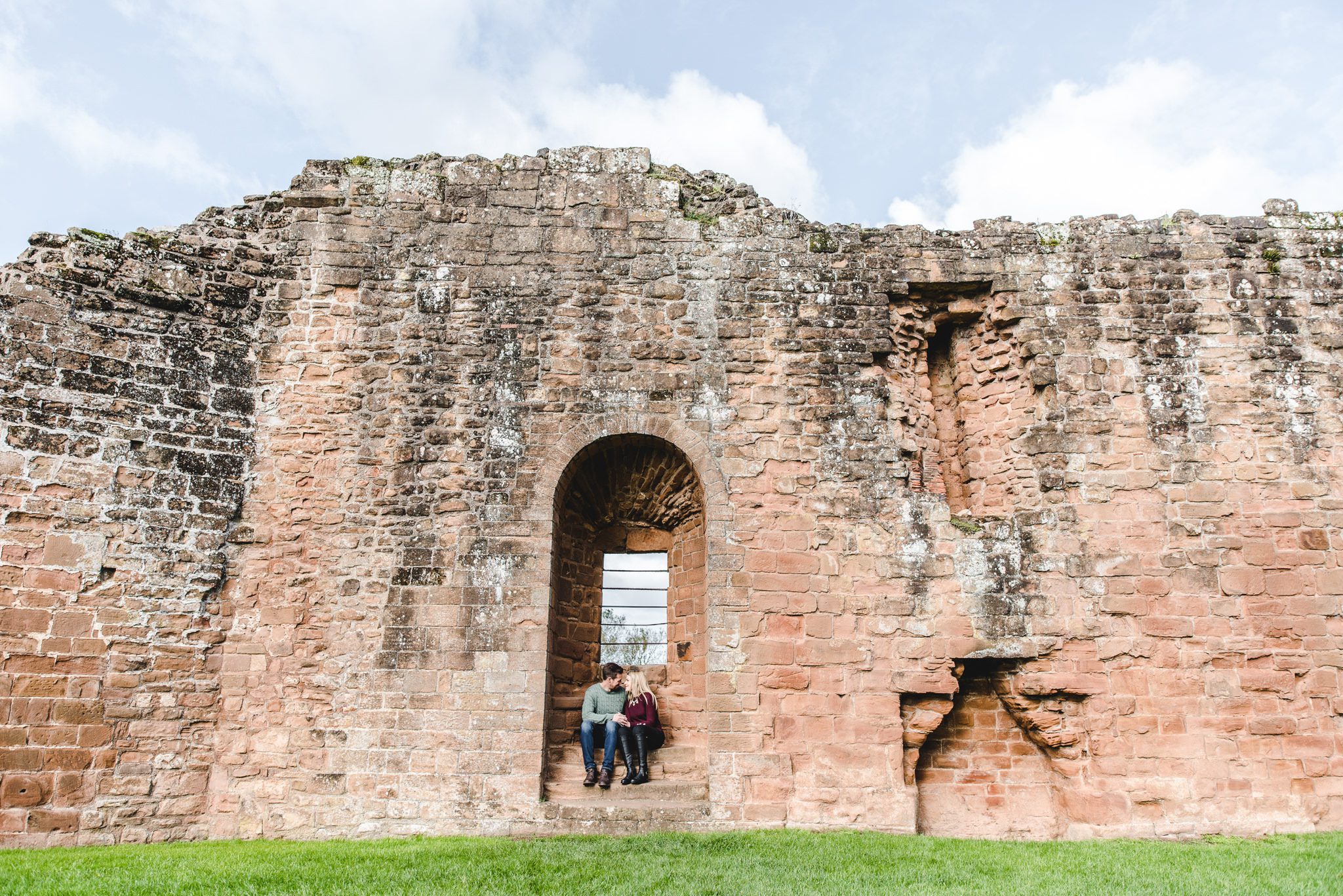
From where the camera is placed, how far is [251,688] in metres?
8.30

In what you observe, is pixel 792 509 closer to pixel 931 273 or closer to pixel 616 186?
pixel 931 273

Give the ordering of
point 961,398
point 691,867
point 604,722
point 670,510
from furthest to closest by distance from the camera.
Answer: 1. point 961,398
2. point 670,510
3. point 604,722
4. point 691,867

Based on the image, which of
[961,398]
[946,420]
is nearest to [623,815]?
[946,420]

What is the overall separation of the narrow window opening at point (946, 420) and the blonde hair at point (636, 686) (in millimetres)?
3588

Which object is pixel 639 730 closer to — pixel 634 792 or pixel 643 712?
pixel 643 712

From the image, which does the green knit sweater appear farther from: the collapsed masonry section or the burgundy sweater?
the collapsed masonry section

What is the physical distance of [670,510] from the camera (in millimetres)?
9789

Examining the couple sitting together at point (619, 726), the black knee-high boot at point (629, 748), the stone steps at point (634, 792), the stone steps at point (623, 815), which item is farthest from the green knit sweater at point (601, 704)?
the stone steps at point (623, 815)

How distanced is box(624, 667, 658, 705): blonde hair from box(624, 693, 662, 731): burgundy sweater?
3cm

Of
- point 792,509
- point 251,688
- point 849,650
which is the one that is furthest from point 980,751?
point 251,688

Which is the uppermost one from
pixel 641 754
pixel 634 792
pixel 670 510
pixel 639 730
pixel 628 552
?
pixel 670 510

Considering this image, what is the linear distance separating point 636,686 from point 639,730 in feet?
1.60

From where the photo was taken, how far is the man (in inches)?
326

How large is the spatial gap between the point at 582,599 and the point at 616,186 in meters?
4.53
